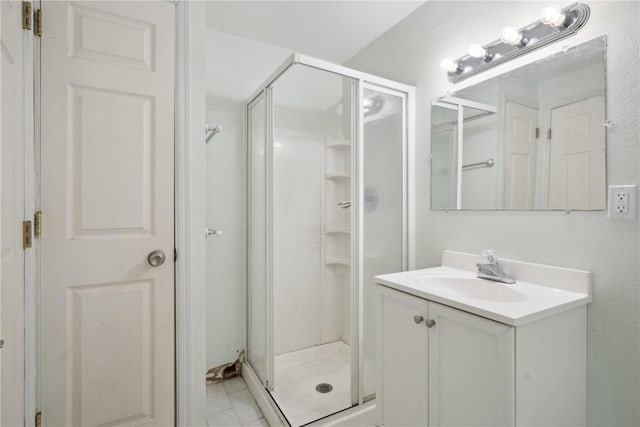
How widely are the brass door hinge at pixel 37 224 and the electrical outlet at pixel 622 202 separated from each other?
2.02m

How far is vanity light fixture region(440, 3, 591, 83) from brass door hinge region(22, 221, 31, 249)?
6.40 ft

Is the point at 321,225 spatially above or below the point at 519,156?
below

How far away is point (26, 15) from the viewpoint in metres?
1.03

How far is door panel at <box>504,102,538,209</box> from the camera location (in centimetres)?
131

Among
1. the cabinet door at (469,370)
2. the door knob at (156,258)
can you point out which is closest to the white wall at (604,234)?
the cabinet door at (469,370)

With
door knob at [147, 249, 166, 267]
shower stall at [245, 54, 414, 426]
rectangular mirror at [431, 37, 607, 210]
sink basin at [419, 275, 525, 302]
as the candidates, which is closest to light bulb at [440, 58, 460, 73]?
rectangular mirror at [431, 37, 607, 210]

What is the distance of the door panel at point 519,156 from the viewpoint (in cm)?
131

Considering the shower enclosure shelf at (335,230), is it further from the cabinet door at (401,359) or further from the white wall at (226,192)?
the cabinet door at (401,359)

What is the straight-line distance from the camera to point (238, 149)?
7.13 ft

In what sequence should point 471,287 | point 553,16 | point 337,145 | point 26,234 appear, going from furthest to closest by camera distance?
point 337,145 < point 471,287 < point 553,16 < point 26,234

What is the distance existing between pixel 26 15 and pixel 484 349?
1.89 m

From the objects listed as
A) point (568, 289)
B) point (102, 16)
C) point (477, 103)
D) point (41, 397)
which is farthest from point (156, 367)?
point (477, 103)

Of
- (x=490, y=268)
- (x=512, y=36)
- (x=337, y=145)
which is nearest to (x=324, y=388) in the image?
(x=490, y=268)

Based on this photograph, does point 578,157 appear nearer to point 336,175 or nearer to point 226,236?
point 336,175
